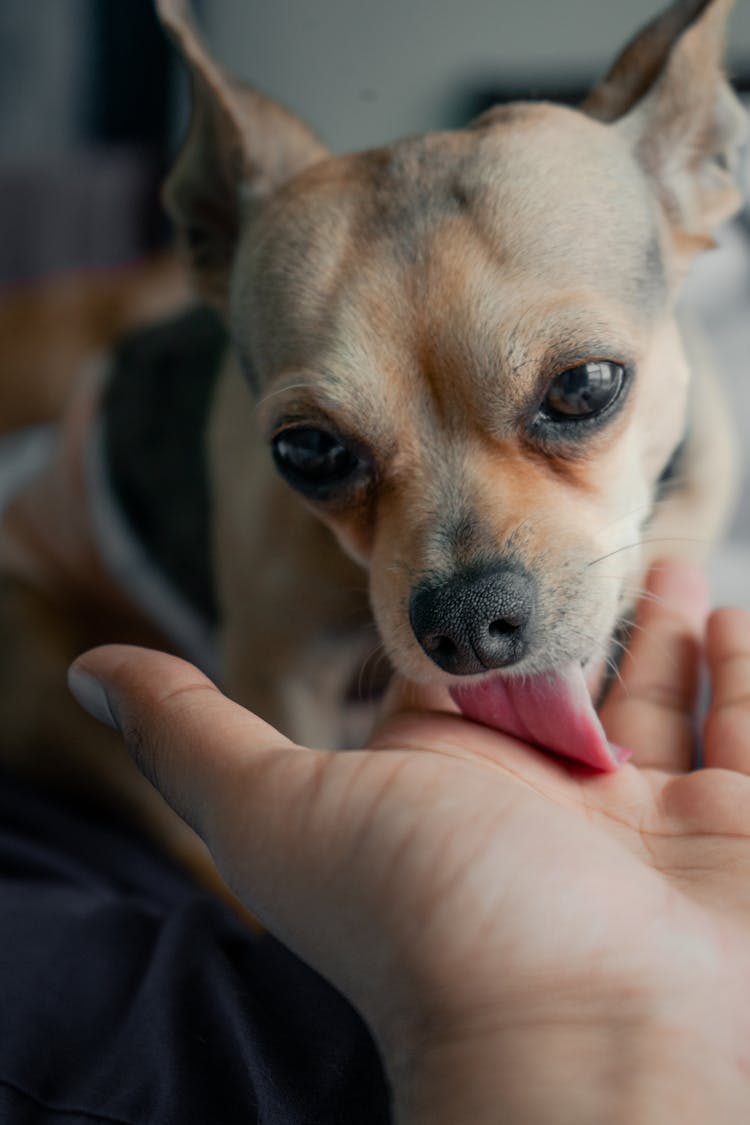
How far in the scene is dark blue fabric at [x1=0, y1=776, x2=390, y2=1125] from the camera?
98 centimetres

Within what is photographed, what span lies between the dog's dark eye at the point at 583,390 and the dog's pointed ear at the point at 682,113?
1.26ft

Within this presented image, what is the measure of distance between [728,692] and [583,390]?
448 millimetres

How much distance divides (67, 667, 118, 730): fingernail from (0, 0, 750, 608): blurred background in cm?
99

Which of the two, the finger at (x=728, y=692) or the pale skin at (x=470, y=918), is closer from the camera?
the pale skin at (x=470, y=918)

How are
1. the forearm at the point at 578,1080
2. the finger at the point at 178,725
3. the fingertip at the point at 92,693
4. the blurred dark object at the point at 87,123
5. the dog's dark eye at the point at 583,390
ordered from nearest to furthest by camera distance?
the forearm at the point at 578,1080 → the finger at the point at 178,725 → the fingertip at the point at 92,693 → the dog's dark eye at the point at 583,390 → the blurred dark object at the point at 87,123

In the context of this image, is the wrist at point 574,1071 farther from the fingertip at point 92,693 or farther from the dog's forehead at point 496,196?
the dog's forehead at point 496,196

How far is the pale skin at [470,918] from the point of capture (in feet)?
2.77

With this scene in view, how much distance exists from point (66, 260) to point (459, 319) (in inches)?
109

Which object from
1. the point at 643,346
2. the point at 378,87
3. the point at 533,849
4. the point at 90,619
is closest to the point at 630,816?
the point at 533,849

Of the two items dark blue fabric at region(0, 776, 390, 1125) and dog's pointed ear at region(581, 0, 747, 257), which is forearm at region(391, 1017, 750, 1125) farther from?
dog's pointed ear at region(581, 0, 747, 257)

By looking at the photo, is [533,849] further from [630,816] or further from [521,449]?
[521,449]

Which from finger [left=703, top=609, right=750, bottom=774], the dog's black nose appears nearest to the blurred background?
finger [left=703, top=609, right=750, bottom=774]

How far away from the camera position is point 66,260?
355 centimetres

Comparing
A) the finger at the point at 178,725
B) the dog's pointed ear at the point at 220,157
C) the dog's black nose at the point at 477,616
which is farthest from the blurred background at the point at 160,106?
the finger at the point at 178,725
